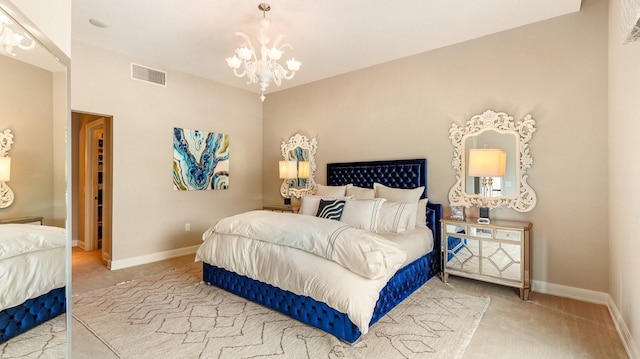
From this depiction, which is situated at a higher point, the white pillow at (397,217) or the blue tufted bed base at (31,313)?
the white pillow at (397,217)

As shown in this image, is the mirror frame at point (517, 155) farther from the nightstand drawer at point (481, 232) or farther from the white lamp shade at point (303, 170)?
the white lamp shade at point (303, 170)

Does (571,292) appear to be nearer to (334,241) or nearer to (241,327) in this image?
(334,241)

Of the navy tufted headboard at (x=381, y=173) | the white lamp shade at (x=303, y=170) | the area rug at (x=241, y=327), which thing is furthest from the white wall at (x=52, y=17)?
the white lamp shade at (x=303, y=170)

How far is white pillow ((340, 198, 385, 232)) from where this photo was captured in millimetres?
3449

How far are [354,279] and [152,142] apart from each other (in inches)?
148

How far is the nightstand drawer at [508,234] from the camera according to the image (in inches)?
120

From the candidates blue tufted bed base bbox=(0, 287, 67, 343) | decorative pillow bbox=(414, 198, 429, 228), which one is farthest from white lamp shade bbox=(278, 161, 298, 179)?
blue tufted bed base bbox=(0, 287, 67, 343)

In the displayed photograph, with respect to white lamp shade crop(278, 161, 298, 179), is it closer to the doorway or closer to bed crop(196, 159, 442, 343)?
bed crop(196, 159, 442, 343)

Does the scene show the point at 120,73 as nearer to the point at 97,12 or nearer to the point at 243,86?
the point at 97,12

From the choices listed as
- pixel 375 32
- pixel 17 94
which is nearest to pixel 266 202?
pixel 375 32

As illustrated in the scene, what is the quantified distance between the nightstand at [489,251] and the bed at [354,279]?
0.81 ft

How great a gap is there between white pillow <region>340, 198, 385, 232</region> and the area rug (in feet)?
2.88

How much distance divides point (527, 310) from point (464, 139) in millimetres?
1976

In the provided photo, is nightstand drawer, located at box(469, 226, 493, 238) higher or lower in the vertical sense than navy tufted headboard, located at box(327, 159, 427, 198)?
lower
